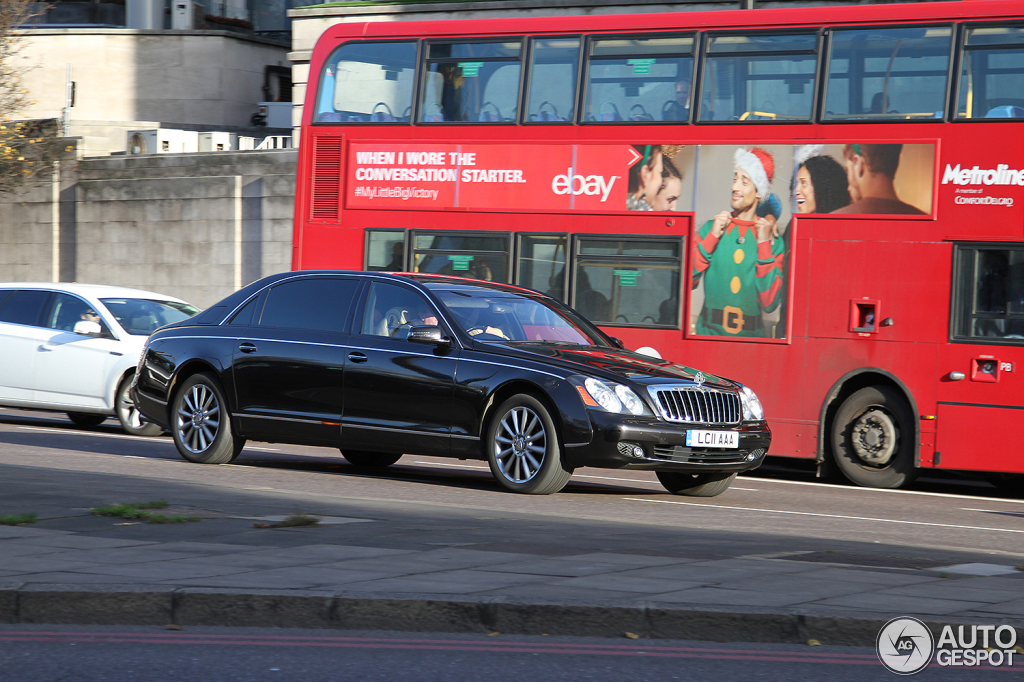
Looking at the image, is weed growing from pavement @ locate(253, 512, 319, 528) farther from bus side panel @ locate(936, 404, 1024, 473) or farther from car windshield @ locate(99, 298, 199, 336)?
car windshield @ locate(99, 298, 199, 336)

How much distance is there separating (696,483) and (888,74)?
Answer: 448 centimetres

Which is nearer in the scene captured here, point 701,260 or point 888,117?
point 888,117

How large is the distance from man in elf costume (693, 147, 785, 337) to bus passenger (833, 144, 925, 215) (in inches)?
30.6

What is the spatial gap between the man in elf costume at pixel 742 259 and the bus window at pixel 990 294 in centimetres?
172

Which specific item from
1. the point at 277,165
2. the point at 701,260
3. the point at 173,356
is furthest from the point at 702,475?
the point at 277,165

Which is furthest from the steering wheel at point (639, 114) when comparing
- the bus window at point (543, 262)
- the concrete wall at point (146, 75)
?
the concrete wall at point (146, 75)

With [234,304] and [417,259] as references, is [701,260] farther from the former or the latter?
[234,304]

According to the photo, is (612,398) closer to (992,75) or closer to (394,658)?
(394,658)

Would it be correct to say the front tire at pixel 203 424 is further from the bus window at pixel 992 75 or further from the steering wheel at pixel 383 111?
the bus window at pixel 992 75

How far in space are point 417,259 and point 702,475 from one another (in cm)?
495

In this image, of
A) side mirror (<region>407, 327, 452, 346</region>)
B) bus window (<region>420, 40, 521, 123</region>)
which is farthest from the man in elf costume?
side mirror (<region>407, 327, 452, 346</region>)

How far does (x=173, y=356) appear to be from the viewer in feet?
40.3

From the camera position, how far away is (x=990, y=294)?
39.7ft

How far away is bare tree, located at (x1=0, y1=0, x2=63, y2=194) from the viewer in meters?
25.8
